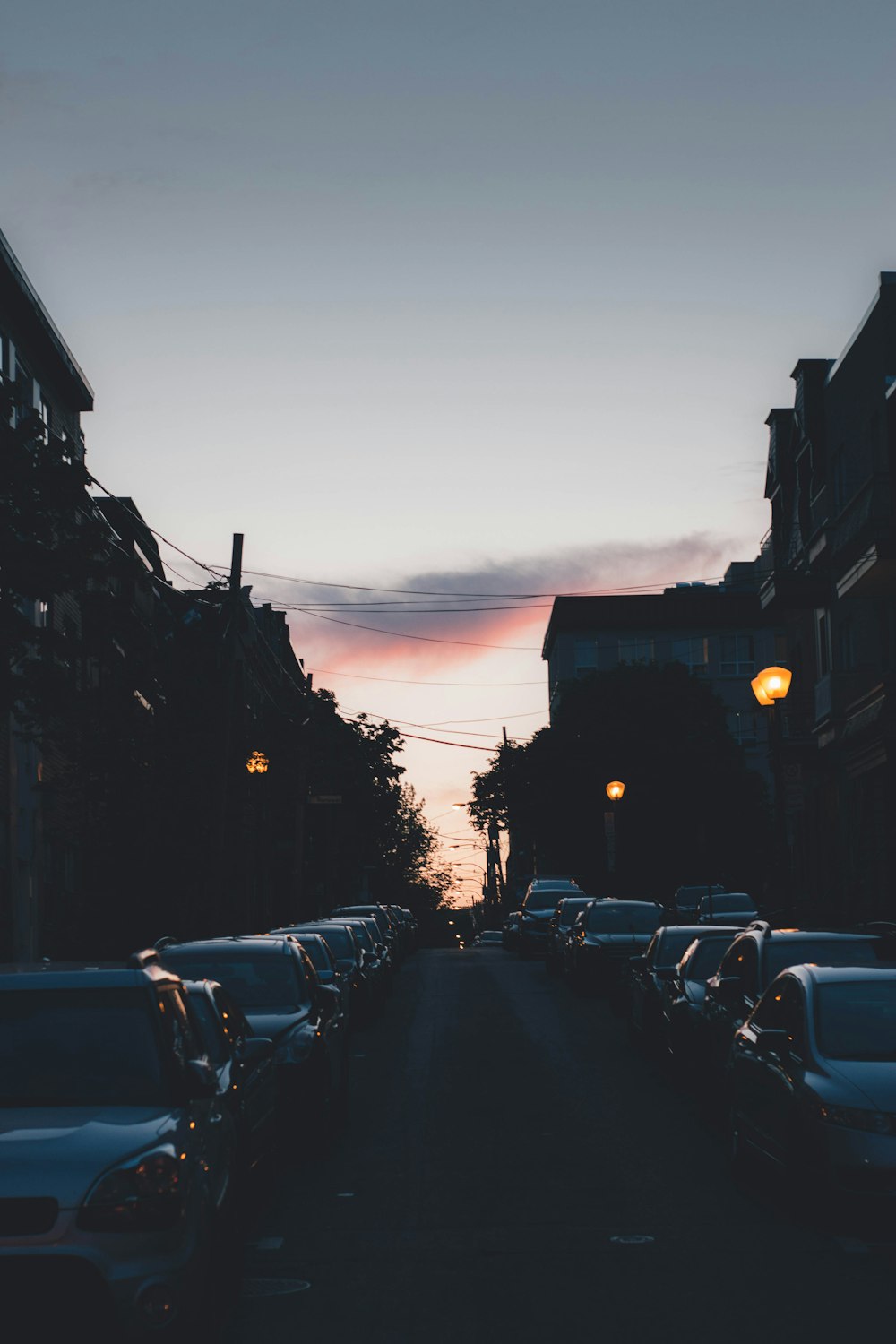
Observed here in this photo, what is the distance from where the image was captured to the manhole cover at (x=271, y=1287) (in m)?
8.66

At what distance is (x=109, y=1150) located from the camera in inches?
276

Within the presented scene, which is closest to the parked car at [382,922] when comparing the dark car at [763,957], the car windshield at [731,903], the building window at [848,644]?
the car windshield at [731,903]

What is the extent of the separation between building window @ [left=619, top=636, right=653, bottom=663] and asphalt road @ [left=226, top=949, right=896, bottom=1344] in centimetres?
8309

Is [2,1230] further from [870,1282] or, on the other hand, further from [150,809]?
[150,809]

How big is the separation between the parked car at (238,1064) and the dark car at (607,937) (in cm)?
1814

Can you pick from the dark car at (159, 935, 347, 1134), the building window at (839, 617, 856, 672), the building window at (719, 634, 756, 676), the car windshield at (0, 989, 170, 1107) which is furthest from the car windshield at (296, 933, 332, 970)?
the building window at (719, 634, 756, 676)

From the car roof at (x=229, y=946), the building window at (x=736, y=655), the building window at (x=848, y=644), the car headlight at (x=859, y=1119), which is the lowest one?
the car headlight at (x=859, y=1119)

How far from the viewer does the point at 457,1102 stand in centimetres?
1666

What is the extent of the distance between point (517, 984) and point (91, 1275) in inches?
1160

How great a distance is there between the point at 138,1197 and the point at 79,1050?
130cm

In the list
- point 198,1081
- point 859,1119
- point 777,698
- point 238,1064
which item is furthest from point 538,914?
point 198,1081

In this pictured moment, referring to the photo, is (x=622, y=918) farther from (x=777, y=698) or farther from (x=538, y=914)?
(x=538, y=914)

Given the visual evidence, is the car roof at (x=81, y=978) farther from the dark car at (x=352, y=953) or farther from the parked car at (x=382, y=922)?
the parked car at (x=382, y=922)

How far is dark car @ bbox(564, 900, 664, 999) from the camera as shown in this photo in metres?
30.2
